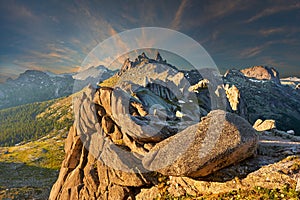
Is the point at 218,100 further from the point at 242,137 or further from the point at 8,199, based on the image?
the point at 8,199

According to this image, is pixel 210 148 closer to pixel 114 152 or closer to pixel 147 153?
pixel 147 153

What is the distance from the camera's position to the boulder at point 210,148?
60.7 ft

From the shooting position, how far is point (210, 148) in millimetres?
18531

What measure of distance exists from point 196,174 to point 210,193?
2.14m

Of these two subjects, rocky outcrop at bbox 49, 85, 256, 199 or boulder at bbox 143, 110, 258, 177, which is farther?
rocky outcrop at bbox 49, 85, 256, 199

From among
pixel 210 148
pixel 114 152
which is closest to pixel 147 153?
pixel 114 152

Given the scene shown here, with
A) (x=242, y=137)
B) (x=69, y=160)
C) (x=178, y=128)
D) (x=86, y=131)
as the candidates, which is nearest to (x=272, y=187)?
(x=242, y=137)

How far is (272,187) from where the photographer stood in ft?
51.2

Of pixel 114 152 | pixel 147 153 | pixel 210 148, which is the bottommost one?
pixel 114 152

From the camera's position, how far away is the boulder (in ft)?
60.7

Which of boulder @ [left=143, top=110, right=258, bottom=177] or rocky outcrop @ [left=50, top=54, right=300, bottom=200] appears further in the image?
rocky outcrop @ [left=50, top=54, right=300, bottom=200]

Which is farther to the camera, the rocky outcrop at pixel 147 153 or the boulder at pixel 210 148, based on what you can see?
Answer: the rocky outcrop at pixel 147 153

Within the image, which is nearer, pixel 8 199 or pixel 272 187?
pixel 272 187

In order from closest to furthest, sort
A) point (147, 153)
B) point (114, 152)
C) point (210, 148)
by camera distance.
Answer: point (210, 148), point (147, 153), point (114, 152)
